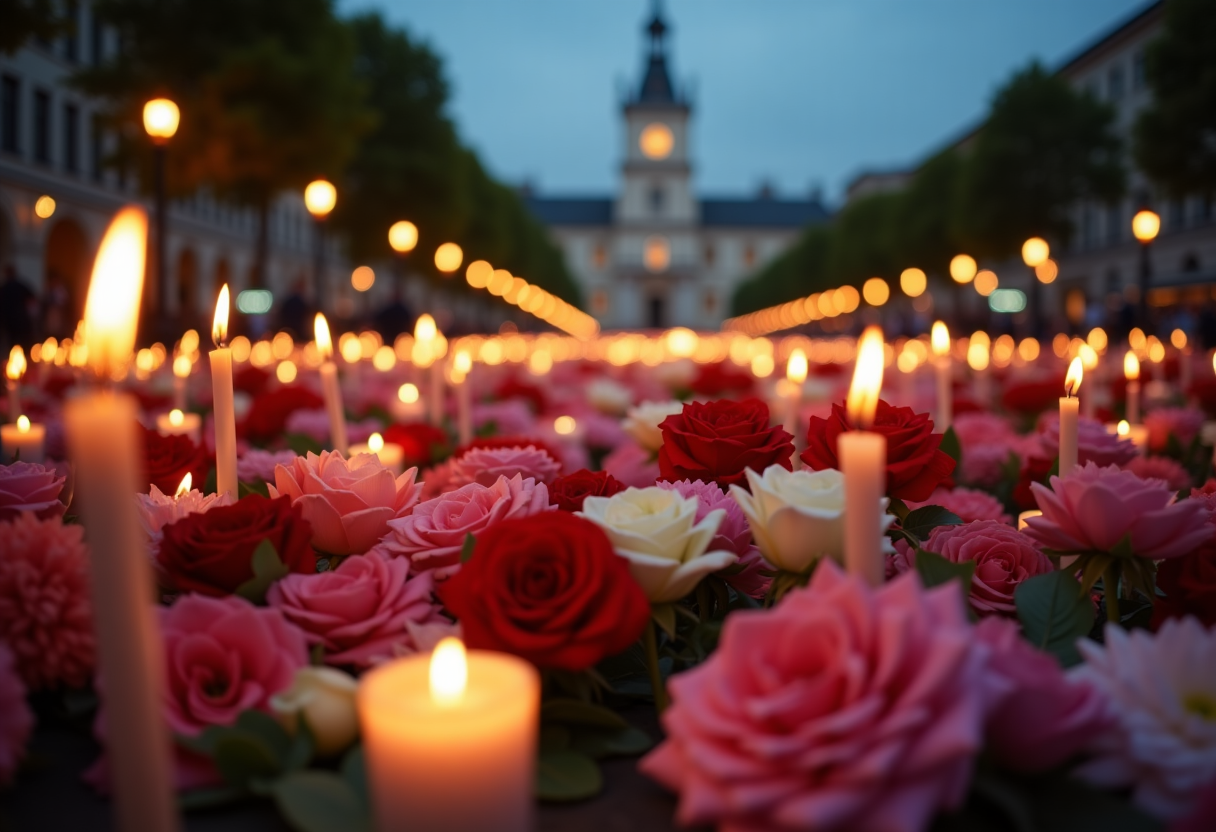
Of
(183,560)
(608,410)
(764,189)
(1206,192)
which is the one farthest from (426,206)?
(764,189)

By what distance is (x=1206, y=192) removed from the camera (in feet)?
69.9

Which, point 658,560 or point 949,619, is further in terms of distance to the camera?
point 658,560

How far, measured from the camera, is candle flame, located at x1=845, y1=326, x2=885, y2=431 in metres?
1.24

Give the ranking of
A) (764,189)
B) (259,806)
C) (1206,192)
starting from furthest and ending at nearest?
(764,189), (1206,192), (259,806)

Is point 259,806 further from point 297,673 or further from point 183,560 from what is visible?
point 183,560

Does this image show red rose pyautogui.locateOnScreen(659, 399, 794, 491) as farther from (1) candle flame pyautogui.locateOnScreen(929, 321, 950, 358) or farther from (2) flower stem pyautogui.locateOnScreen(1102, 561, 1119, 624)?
(1) candle flame pyautogui.locateOnScreen(929, 321, 950, 358)

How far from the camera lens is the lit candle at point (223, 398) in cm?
187

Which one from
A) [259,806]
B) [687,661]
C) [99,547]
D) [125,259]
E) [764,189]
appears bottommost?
[259,806]

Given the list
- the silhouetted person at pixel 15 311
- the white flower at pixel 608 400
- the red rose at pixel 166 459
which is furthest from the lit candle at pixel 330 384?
the silhouetted person at pixel 15 311

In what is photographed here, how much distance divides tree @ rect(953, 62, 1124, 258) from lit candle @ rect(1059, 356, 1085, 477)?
35.3 metres

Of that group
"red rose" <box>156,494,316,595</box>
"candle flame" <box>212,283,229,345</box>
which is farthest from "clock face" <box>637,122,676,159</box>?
"red rose" <box>156,494,316,595</box>

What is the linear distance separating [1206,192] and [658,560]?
78.8 feet

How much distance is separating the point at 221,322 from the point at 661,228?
353 ft

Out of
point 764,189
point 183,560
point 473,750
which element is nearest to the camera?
point 473,750
